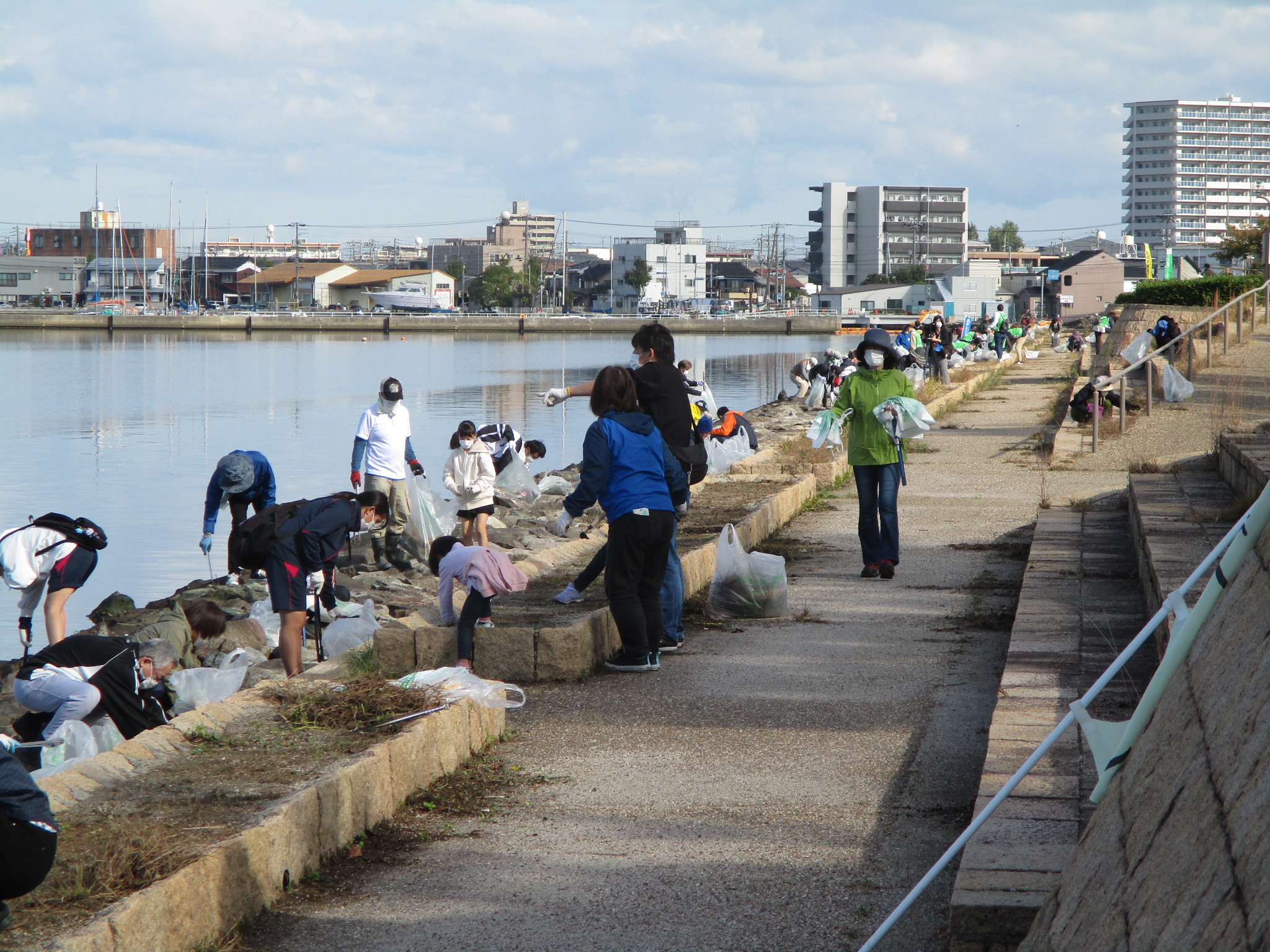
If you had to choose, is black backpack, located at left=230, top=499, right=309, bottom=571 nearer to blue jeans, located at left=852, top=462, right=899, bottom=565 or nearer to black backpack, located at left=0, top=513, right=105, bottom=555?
black backpack, located at left=0, top=513, right=105, bottom=555

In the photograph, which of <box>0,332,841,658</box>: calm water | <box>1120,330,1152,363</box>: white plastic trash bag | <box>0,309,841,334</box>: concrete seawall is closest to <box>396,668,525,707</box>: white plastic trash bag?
<box>0,332,841,658</box>: calm water

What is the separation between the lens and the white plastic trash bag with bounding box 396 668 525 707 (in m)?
5.20

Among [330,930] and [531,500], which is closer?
[330,930]

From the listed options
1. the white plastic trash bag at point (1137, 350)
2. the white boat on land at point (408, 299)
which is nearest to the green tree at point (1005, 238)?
the white boat on land at point (408, 299)

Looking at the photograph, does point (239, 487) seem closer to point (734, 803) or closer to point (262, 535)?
point (262, 535)

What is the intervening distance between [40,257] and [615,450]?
12362cm

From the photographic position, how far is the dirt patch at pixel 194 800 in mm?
3172

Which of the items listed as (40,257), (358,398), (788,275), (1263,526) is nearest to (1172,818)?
(1263,526)

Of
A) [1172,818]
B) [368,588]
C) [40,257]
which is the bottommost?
[368,588]

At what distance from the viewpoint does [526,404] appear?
3656 centimetres

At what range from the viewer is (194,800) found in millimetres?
3945

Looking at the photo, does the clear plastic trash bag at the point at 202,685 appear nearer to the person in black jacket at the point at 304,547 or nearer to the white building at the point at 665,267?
the person in black jacket at the point at 304,547

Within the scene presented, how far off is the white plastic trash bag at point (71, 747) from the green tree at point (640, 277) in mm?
121371

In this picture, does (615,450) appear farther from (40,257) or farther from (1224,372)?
(40,257)
